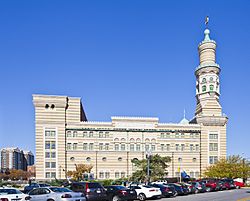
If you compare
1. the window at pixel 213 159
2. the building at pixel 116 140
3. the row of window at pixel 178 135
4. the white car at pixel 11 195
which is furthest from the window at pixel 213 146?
the white car at pixel 11 195

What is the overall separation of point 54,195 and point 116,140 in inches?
2619

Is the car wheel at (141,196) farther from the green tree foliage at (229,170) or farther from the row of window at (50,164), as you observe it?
the row of window at (50,164)

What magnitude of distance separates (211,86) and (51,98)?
3873cm

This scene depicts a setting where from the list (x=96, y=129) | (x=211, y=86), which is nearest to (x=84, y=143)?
(x=96, y=129)

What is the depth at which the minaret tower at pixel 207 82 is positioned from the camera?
93438 millimetres

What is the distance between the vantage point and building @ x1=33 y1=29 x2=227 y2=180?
85062mm

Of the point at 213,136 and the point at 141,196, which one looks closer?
the point at 141,196

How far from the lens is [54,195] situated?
2248 cm

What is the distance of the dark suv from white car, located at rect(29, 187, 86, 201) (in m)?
3.63

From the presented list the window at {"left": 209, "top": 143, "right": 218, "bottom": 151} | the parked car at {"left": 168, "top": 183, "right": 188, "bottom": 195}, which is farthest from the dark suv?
the window at {"left": 209, "top": 143, "right": 218, "bottom": 151}

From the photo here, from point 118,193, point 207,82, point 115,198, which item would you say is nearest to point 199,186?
point 118,193

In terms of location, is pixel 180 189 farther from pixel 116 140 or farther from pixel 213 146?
pixel 213 146

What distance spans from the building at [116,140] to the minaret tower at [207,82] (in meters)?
0.25

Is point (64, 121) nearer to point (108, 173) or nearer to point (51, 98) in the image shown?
point (51, 98)
